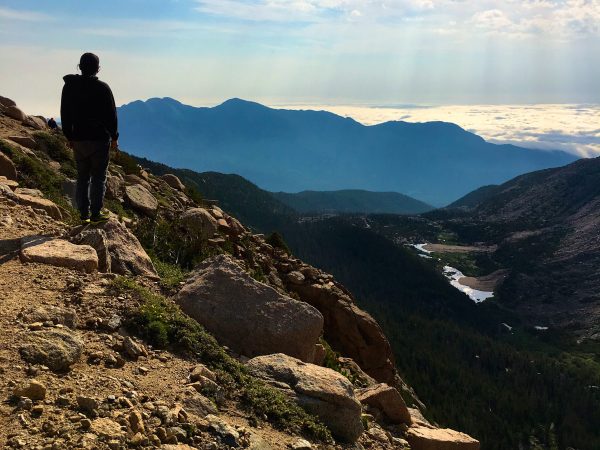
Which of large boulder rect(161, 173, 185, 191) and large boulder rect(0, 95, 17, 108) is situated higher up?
large boulder rect(0, 95, 17, 108)

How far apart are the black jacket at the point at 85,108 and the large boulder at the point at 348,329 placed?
19.1 m

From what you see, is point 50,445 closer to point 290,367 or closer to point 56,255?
point 290,367

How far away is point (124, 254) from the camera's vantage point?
1203cm

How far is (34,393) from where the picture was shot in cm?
604

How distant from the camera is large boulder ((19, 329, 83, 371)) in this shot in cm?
688

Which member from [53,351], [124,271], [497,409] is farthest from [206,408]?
[497,409]

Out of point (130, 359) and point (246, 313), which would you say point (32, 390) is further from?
point (246, 313)

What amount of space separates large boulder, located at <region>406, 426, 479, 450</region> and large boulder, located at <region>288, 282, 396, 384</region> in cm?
1654

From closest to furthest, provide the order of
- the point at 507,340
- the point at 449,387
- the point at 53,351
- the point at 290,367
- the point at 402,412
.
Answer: the point at 53,351
the point at 290,367
the point at 402,412
the point at 449,387
the point at 507,340

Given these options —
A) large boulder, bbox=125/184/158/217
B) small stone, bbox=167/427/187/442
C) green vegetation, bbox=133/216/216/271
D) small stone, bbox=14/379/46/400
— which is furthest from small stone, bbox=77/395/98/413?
large boulder, bbox=125/184/158/217

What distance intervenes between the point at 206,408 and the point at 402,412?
7.33 m

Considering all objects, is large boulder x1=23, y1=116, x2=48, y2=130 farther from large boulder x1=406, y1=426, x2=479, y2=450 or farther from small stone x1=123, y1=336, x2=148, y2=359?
large boulder x1=406, y1=426, x2=479, y2=450

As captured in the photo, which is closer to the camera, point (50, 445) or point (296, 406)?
point (50, 445)

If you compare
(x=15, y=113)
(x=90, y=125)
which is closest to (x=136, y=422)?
(x=90, y=125)
